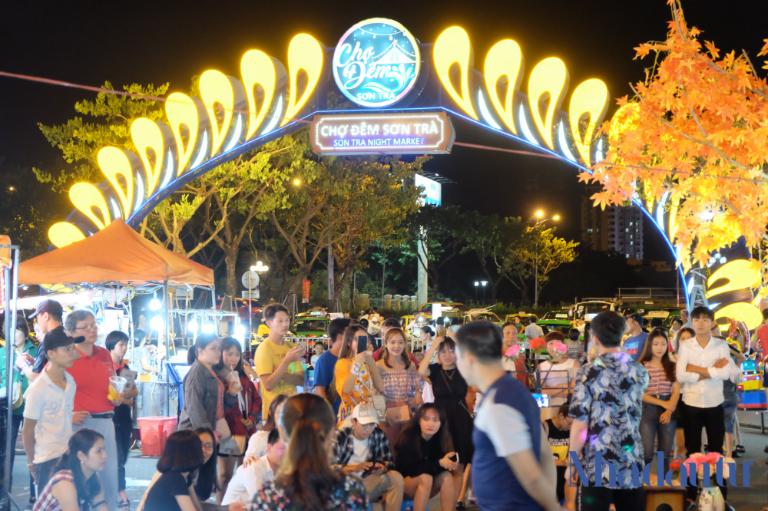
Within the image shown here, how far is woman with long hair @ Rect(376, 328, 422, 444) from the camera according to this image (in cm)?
810

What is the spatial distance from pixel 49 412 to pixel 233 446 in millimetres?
2047

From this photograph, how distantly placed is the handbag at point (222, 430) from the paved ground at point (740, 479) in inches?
61.2

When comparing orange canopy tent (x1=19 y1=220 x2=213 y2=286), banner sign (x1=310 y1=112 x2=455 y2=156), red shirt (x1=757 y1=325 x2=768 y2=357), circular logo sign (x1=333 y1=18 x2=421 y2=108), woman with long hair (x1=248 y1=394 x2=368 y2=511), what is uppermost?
circular logo sign (x1=333 y1=18 x2=421 y2=108)

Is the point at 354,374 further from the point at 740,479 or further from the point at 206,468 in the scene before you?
the point at 740,479

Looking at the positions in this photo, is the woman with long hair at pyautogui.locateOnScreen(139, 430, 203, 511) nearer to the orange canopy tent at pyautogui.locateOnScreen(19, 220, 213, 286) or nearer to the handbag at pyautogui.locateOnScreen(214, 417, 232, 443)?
the handbag at pyautogui.locateOnScreen(214, 417, 232, 443)

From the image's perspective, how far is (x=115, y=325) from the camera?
15078 millimetres

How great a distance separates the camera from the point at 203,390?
757 centimetres

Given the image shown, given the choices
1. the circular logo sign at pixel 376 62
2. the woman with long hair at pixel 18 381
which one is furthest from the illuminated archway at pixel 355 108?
the woman with long hair at pixel 18 381

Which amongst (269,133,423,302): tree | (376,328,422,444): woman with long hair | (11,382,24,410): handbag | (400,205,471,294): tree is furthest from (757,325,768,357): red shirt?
(400,205,471,294): tree

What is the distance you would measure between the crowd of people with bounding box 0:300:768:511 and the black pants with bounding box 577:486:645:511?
0.4 inches

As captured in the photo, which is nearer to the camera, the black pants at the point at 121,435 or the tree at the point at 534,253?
the black pants at the point at 121,435

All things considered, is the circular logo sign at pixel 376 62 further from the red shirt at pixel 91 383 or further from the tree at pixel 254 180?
the tree at pixel 254 180

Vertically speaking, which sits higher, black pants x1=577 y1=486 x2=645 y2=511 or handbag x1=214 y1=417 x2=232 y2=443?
handbag x1=214 y1=417 x2=232 y2=443

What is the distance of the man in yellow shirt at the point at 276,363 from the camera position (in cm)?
805
